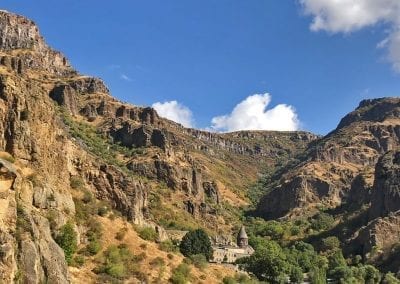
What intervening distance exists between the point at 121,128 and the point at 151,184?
99.6 feet

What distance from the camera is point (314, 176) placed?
188 metres

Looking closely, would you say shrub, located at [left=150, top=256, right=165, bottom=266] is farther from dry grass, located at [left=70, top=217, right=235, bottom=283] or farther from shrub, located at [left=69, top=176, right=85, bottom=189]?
shrub, located at [left=69, top=176, right=85, bottom=189]

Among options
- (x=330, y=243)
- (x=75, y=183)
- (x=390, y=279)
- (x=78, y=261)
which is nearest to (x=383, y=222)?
(x=330, y=243)

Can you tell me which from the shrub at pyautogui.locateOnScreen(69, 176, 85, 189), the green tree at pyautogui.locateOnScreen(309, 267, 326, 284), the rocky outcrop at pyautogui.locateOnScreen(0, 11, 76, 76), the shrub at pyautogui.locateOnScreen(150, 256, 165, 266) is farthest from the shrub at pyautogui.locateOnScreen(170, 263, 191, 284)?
the rocky outcrop at pyautogui.locateOnScreen(0, 11, 76, 76)

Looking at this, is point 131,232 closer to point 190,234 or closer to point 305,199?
point 190,234

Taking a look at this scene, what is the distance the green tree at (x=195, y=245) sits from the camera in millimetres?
69938

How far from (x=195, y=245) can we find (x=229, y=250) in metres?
23.9

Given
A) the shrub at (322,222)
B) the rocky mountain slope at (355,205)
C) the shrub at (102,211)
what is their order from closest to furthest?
the shrub at (102,211) → the rocky mountain slope at (355,205) → the shrub at (322,222)

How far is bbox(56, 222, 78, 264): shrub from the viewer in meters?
38.9

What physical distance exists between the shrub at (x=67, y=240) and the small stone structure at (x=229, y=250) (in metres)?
44.5

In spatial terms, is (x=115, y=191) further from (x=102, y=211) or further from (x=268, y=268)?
(x=268, y=268)

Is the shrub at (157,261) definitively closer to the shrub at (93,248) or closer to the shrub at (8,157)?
the shrub at (93,248)

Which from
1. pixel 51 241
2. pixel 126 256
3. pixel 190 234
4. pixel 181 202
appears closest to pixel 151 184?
pixel 181 202

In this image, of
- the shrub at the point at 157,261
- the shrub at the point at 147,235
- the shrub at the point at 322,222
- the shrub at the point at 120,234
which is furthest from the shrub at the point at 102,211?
the shrub at the point at 322,222
